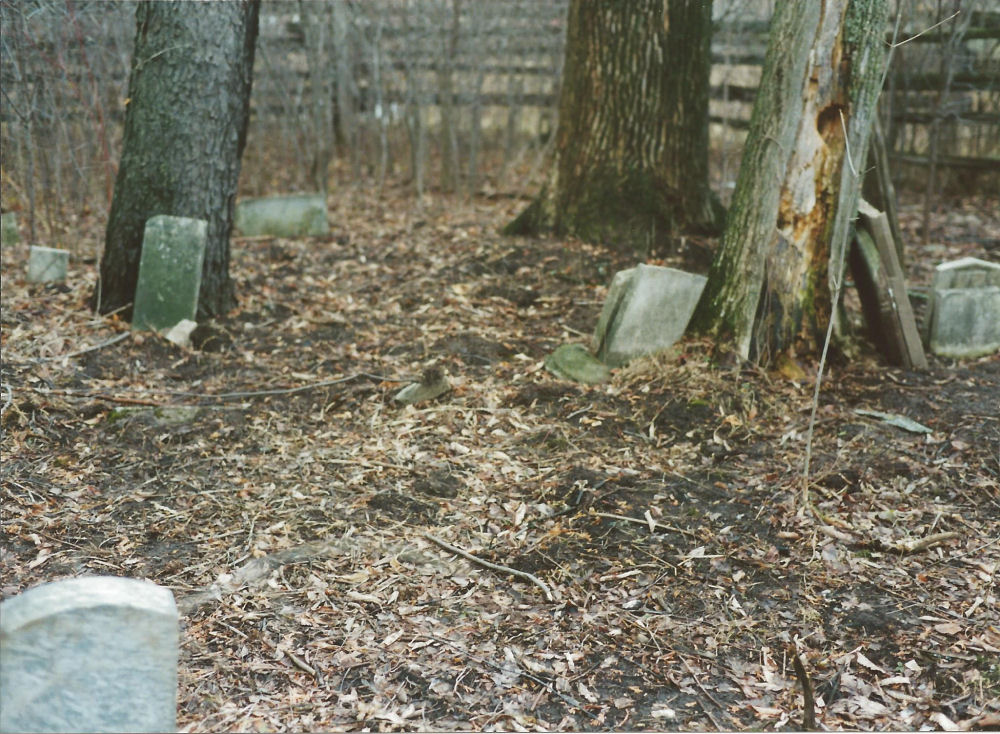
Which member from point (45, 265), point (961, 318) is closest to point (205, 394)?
point (45, 265)

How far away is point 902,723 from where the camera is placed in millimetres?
3094

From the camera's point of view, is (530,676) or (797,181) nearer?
(530,676)

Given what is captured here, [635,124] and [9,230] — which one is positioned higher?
[635,124]

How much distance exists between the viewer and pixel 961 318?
231 inches

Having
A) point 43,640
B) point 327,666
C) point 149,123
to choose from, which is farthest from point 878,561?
point 149,123

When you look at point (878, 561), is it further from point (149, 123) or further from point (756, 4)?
point (756, 4)

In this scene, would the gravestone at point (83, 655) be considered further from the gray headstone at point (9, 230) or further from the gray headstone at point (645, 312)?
the gray headstone at point (9, 230)

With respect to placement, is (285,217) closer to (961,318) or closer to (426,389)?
(426,389)

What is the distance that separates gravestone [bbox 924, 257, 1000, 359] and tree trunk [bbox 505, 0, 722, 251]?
1979 mm

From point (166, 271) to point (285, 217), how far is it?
2.65 meters

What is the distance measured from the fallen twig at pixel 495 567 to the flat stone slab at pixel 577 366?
5.93ft

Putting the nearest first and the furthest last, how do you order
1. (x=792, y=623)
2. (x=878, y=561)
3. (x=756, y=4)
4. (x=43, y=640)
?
(x=43, y=640) < (x=792, y=623) < (x=878, y=561) < (x=756, y=4)

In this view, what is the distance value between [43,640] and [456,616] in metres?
1.81

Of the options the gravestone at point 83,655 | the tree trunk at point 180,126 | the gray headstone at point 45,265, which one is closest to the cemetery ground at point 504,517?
the gray headstone at point 45,265
